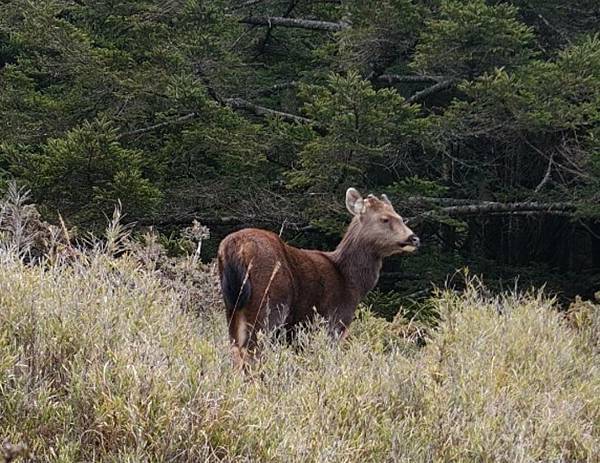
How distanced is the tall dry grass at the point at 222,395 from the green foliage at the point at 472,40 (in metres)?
7.93

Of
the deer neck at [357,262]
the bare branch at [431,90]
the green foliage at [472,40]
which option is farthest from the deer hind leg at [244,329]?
the bare branch at [431,90]

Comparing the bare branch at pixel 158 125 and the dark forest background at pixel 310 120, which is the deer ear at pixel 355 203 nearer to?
the dark forest background at pixel 310 120

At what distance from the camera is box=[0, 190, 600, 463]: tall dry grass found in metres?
3.84

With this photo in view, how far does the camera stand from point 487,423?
450 cm

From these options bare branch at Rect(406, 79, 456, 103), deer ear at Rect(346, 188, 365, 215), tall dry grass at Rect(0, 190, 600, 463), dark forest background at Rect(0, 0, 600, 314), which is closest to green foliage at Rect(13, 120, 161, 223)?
dark forest background at Rect(0, 0, 600, 314)

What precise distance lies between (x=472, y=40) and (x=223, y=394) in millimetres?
10537

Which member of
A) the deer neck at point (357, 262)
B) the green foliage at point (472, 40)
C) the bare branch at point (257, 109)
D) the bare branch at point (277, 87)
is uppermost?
the green foliage at point (472, 40)

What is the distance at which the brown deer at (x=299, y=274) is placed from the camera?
22.0 feet

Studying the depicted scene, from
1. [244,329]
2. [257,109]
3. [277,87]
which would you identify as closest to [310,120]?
[257,109]

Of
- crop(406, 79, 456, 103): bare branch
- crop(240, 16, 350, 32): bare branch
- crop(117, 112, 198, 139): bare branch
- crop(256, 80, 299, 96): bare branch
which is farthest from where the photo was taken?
crop(240, 16, 350, 32): bare branch

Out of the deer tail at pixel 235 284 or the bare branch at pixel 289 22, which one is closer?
the deer tail at pixel 235 284

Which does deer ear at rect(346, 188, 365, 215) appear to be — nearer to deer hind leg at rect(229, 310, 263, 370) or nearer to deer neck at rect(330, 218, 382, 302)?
deer neck at rect(330, 218, 382, 302)

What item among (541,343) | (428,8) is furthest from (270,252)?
(428,8)

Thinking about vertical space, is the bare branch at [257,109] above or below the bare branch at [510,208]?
above
